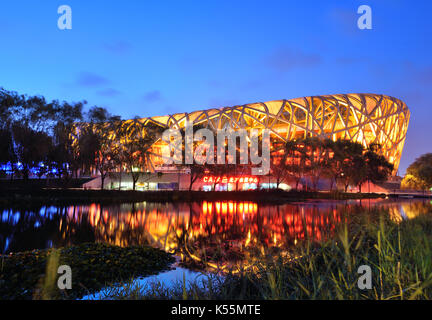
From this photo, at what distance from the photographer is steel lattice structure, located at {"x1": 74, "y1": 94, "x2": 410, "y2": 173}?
189ft

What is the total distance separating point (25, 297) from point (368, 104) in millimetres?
68316

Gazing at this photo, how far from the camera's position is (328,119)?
2399 inches

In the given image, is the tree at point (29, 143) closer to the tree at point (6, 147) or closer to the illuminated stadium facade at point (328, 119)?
the tree at point (6, 147)

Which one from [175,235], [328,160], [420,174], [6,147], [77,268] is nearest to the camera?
[77,268]

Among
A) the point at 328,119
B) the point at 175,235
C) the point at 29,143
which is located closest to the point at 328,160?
the point at 328,119

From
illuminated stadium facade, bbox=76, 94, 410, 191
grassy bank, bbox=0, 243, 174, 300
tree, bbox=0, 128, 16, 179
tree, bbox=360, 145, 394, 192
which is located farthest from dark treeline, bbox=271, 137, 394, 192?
grassy bank, bbox=0, 243, 174, 300

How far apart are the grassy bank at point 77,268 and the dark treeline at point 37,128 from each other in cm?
2481

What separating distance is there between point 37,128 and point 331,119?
51729 millimetres

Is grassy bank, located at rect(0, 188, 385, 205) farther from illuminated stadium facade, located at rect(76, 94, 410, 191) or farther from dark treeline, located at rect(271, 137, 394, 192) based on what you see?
illuminated stadium facade, located at rect(76, 94, 410, 191)

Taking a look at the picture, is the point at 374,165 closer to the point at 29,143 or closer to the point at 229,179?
the point at 229,179

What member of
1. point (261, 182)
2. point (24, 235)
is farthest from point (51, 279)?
point (261, 182)

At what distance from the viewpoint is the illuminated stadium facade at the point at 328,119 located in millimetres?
57438

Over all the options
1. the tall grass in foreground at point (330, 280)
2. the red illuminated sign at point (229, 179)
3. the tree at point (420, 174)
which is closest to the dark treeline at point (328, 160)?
the red illuminated sign at point (229, 179)
